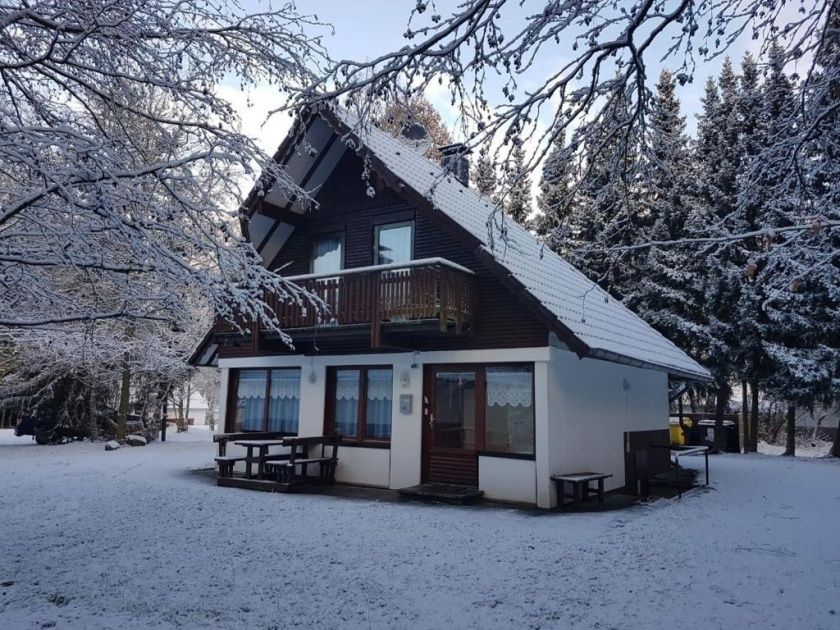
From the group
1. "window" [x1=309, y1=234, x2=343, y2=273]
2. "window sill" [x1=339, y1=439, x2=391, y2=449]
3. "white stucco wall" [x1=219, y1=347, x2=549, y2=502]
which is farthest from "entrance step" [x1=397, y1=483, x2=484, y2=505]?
"window" [x1=309, y1=234, x2=343, y2=273]

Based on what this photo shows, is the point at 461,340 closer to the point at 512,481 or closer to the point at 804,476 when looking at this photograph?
the point at 512,481

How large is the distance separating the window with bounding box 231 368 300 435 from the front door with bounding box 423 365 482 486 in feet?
11.4

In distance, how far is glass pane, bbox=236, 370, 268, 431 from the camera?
14375mm

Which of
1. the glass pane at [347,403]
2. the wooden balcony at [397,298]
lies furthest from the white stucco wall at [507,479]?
the glass pane at [347,403]

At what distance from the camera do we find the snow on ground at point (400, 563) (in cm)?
504

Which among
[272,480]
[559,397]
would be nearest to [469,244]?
[559,397]

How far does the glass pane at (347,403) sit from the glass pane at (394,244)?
255cm

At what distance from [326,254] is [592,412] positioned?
688 centimetres

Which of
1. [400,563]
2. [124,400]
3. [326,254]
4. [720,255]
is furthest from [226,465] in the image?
[720,255]

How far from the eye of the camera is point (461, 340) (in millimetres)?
11461

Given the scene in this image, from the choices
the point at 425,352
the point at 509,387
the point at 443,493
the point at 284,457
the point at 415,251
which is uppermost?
the point at 415,251

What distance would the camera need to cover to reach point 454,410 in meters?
11.6

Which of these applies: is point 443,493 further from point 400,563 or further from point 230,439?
point 230,439

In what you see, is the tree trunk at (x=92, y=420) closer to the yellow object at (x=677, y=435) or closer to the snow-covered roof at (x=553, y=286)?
the snow-covered roof at (x=553, y=286)
